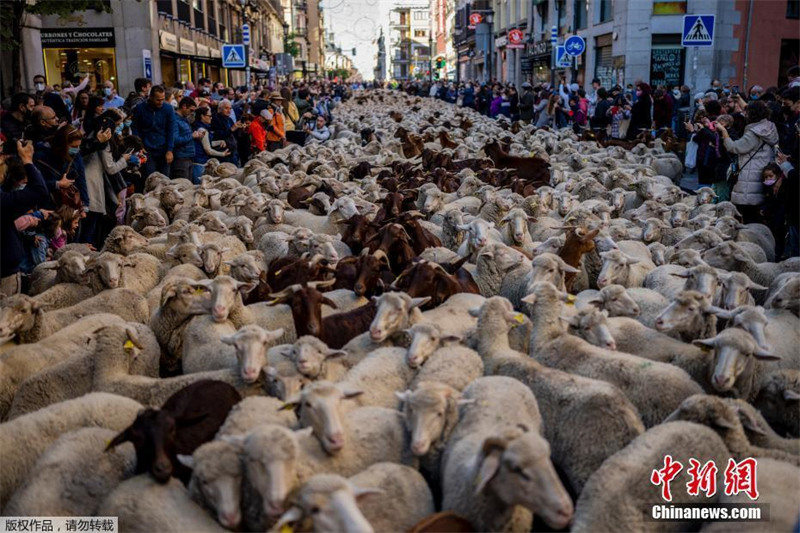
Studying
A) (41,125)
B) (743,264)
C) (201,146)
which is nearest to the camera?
(743,264)

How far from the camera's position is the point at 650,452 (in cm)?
308

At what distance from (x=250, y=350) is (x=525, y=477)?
6.29 ft

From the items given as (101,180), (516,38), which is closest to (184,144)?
(101,180)

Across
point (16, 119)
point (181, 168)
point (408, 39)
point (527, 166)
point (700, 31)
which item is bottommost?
point (527, 166)

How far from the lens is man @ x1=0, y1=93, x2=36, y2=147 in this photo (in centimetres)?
887

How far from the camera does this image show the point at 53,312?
5.42 m

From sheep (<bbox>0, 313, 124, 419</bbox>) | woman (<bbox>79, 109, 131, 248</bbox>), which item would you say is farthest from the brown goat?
sheep (<bbox>0, 313, 124, 419</bbox>)

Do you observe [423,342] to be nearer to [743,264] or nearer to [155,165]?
[743,264]

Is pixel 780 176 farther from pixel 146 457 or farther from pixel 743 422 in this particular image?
pixel 146 457

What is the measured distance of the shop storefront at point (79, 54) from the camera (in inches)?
893

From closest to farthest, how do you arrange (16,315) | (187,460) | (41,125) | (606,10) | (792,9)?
(187,460)
(16,315)
(41,125)
(792,9)
(606,10)

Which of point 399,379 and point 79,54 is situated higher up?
point 79,54

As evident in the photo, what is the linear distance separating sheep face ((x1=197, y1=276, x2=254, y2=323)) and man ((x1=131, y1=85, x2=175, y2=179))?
17.9ft

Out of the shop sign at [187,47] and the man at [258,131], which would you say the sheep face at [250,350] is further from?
the shop sign at [187,47]
